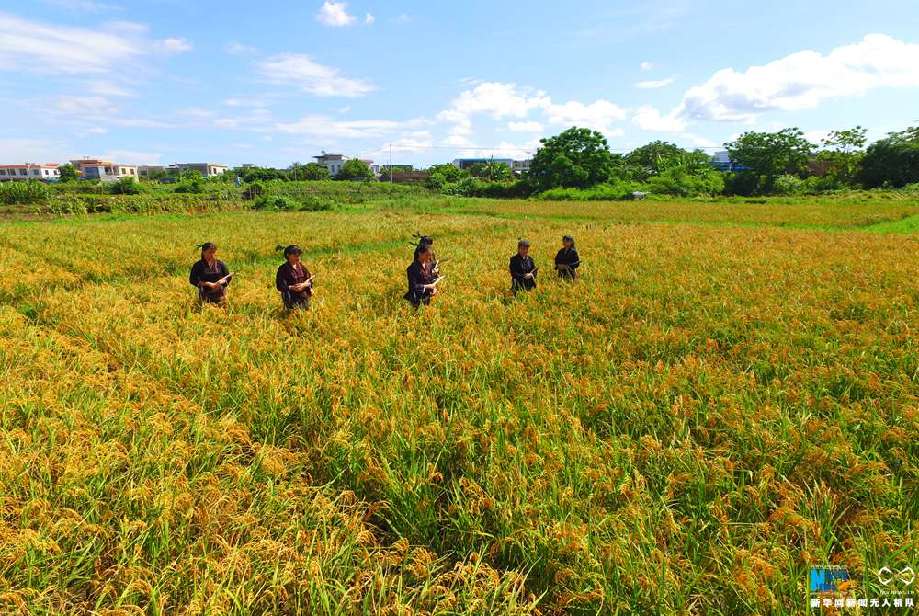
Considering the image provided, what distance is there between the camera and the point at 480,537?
97.3 inches

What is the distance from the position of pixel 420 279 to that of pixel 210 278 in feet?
11.2

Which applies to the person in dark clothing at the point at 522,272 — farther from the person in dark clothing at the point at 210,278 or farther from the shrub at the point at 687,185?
the shrub at the point at 687,185

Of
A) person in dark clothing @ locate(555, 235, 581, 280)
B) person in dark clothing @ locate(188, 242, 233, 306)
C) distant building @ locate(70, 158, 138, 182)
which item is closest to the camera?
person in dark clothing @ locate(188, 242, 233, 306)

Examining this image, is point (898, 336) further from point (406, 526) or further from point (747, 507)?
point (406, 526)

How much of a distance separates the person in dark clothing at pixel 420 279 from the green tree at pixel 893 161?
60219 millimetres

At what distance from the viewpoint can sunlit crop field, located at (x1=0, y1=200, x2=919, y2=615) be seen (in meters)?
2.11

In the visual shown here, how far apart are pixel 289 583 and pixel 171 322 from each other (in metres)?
5.26

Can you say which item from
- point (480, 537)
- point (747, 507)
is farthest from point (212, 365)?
point (747, 507)

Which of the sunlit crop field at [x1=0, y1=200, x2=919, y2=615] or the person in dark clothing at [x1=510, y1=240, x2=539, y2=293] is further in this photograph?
the person in dark clothing at [x1=510, y1=240, x2=539, y2=293]

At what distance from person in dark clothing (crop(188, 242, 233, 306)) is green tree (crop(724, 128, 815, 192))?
6289 centimetres

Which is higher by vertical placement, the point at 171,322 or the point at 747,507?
the point at 171,322

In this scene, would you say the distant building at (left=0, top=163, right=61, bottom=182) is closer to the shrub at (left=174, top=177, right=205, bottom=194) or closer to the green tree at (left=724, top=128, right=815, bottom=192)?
the shrub at (left=174, top=177, right=205, bottom=194)

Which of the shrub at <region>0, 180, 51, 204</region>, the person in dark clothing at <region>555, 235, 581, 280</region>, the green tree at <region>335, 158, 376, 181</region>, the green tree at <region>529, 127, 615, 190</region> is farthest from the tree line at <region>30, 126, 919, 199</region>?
the person in dark clothing at <region>555, 235, 581, 280</region>

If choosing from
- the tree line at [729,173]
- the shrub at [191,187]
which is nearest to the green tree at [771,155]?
the tree line at [729,173]
